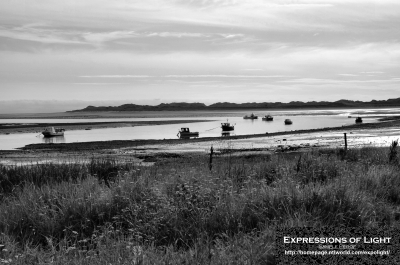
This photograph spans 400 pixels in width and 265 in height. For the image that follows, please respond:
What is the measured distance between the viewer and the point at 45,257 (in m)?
5.82

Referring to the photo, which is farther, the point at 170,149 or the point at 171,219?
the point at 170,149

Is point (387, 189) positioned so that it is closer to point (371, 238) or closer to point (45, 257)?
point (371, 238)

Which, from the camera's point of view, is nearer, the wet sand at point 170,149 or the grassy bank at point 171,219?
the grassy bank at point 171,219

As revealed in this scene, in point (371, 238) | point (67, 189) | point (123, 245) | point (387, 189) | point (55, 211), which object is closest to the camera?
point (371, 238)

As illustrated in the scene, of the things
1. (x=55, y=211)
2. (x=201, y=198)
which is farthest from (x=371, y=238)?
(x=55, y=211)

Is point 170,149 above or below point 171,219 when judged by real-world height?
below

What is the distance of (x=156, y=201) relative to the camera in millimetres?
7801

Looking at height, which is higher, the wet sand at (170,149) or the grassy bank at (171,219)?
the grassy bank at (171,219)

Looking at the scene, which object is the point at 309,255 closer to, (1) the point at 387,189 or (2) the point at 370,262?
(2) the point at 370,262

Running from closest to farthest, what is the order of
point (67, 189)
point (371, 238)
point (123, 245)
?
point (371, 238)
point (123, 245)
point (67, 189)

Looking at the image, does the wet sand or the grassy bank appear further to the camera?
the wet sand

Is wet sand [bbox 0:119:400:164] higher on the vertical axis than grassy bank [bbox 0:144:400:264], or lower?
lower

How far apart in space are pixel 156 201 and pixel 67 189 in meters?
2.38

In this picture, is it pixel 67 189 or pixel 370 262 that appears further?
pixel 67 189
